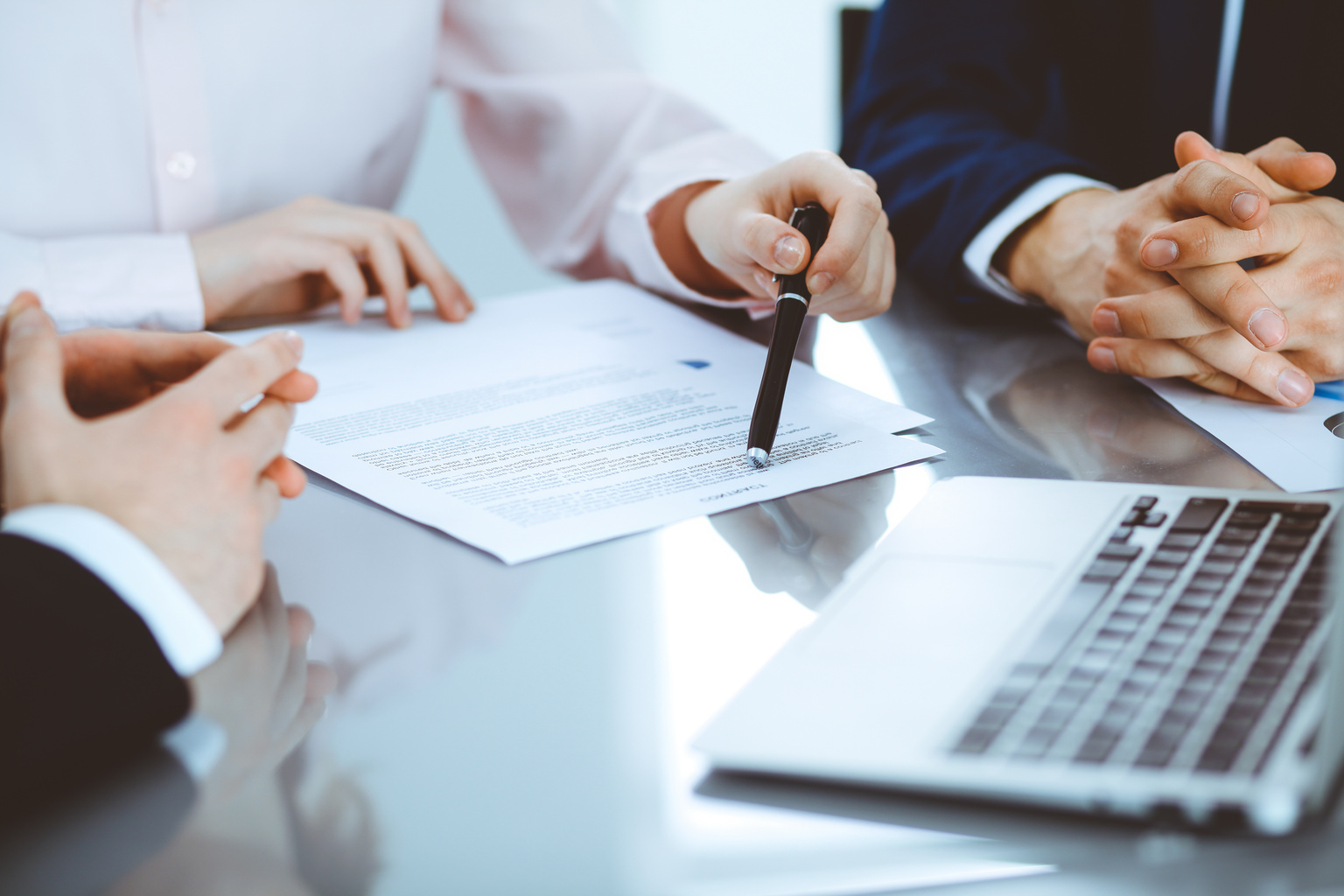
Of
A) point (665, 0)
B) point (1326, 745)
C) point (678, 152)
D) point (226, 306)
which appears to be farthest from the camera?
point (665, 0)

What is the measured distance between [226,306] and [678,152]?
39cm

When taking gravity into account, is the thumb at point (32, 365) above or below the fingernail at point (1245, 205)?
above

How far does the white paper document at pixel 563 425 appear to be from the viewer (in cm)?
46

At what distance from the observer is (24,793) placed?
280 millimetres

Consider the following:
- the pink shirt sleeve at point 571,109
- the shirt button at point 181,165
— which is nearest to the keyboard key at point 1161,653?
the pink shirt sleeve at point 571,109

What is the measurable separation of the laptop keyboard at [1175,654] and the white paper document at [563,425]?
157 mm

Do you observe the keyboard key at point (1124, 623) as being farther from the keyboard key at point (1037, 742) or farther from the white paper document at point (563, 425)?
the white paper document at point (563, 425)

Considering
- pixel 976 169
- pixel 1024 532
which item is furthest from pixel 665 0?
pixel 1024 532

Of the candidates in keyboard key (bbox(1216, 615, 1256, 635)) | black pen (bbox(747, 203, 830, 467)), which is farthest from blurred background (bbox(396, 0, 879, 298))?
keyboard key (bbox(1216, 615, 1256, 635))

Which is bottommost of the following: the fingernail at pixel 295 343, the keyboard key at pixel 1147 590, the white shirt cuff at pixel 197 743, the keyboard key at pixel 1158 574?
the white shirt cuff at pixel 197 743

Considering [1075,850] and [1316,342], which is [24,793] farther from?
[1316,342]

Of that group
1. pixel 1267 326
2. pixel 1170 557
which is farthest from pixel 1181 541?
pixel 1267 326

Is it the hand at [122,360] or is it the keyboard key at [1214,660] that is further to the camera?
the hand at [122,360]

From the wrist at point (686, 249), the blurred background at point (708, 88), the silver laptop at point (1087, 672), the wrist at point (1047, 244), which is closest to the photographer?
the silver laptop at point (1087, 672)
